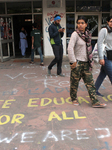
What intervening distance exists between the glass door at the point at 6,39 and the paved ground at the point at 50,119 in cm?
383

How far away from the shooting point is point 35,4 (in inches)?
355

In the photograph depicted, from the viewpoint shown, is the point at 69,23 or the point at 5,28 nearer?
the point at 5,28

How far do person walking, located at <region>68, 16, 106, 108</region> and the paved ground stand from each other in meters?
0.49

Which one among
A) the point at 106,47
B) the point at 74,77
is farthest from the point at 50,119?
the point at 106,47

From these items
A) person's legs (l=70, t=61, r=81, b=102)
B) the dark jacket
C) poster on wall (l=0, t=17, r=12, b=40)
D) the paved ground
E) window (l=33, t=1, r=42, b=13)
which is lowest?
the paved ground

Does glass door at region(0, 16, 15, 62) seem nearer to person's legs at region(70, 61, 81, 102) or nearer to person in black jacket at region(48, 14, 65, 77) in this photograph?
person in black jacket at region(48, 14, 65, 77)

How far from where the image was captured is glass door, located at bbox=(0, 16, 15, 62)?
8.16 metres

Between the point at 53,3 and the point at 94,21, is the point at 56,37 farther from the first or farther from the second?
the point at 94,21

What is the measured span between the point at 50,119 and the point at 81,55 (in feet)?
4.19

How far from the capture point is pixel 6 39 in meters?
8.54

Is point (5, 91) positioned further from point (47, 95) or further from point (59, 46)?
point (59, 46)

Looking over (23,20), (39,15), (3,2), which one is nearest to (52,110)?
(39,15)

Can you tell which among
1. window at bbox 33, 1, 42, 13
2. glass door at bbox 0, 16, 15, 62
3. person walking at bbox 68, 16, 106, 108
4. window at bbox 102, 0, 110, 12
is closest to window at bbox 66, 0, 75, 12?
window at bbox 33, 1, 42, 13

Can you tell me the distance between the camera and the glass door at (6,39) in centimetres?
816
